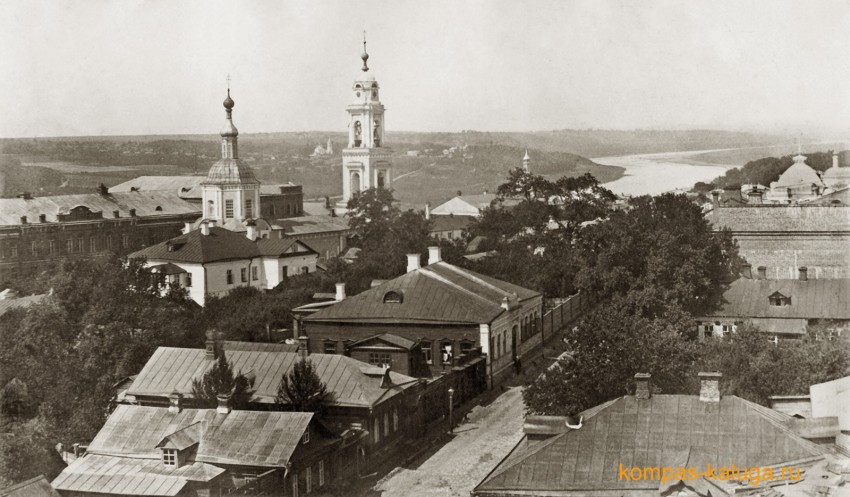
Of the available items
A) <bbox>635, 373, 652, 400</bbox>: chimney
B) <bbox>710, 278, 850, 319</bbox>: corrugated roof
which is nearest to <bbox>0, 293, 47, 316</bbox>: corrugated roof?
<bbox>710, 278, 850, 319</bbox>: corrugated roof

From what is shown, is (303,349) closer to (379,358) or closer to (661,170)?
(379,358)

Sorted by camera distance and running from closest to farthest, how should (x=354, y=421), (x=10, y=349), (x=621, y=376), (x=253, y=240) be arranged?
(x=621, y=376), (x=354, y=421), (x=10, y=349), (x=253, y=240)

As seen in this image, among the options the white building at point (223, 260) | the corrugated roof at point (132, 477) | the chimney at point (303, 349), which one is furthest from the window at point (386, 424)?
the white building at point (223, 260)

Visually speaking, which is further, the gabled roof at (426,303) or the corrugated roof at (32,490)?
the gabled roof at (426,303)

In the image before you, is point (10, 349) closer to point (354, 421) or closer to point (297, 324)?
point (297, 324)

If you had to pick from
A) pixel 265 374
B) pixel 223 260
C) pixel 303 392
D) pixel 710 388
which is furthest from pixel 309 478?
pixel 223 260

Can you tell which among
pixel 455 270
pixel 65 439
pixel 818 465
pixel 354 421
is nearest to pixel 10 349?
A: pixel 65 439

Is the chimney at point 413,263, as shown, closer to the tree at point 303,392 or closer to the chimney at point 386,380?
the chimney at point 386,380
